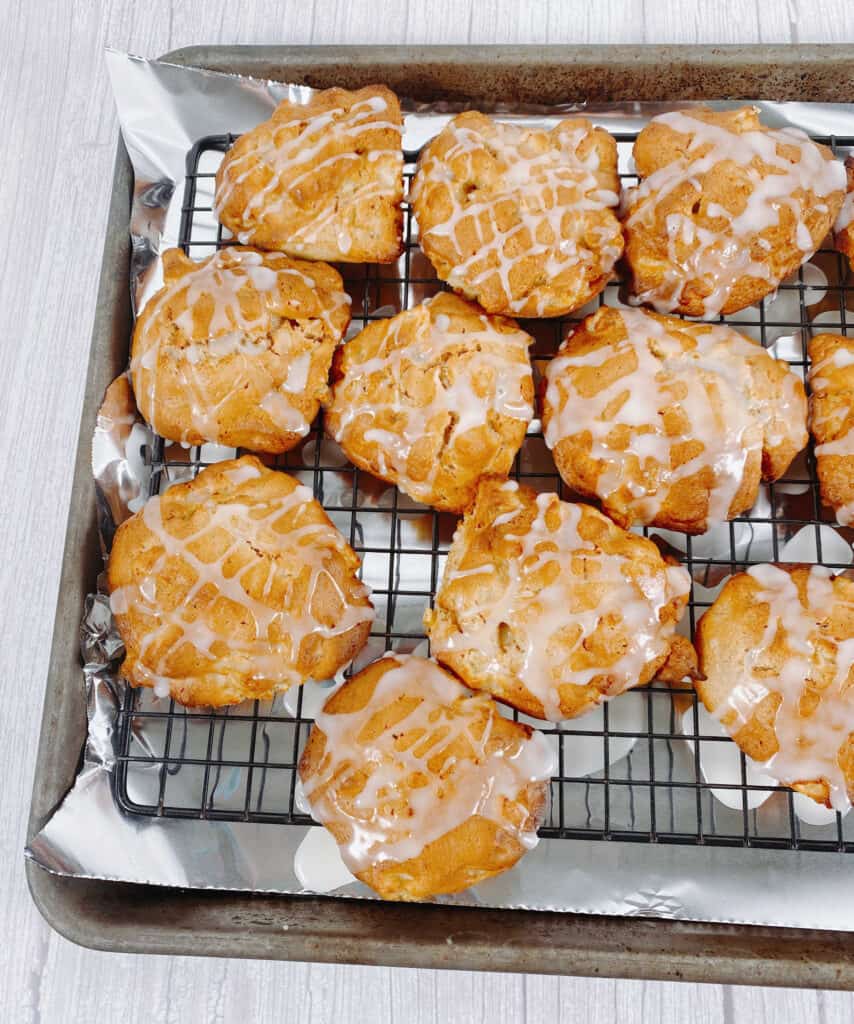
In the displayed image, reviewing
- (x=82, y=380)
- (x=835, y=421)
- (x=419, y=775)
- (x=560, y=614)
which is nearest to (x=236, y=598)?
(x=419, y=775)

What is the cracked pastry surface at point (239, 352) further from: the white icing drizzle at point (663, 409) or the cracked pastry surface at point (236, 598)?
the white icing drizzle at point (663, 409)

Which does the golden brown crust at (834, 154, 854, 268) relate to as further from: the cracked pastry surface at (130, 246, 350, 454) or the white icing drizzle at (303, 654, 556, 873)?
the white icing drizzle at (303, 654, 556, 873)

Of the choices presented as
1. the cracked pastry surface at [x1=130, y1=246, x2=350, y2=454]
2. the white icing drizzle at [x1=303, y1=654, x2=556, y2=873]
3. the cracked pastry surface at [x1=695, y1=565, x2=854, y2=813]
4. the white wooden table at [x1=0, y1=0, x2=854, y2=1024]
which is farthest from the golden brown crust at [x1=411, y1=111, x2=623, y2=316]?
the white icing drizzle at [x1=303, y1=654, x2=556, y2=873]

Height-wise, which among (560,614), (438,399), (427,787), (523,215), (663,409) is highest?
(523,215)

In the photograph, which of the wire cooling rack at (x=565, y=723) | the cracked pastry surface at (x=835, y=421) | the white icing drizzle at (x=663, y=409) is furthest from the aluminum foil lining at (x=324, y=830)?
the white icing drizzle at (x=663, y=409)

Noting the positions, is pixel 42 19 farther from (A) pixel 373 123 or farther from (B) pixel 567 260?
(B) pixel 567 260

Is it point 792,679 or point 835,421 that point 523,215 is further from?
point 792,679

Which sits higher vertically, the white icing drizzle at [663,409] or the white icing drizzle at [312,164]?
the white icing drizzle at [312,164]

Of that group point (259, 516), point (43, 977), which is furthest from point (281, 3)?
point (43, 977)
